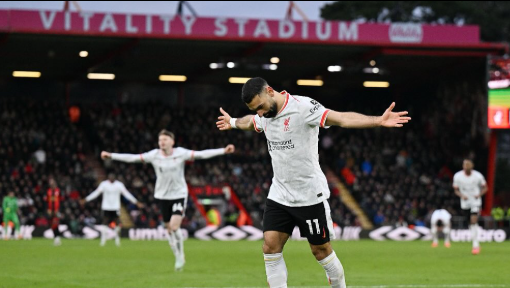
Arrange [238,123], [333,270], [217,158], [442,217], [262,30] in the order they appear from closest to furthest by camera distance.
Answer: [333,270], [238,123], [442,217], [262,30], [217,158]

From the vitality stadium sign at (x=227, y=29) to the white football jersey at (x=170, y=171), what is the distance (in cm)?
2035

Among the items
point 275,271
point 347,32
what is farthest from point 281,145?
point 347,32

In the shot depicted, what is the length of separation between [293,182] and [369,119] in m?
1.24

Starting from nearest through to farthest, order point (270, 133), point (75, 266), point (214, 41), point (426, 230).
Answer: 1. point (270, 133)
2. point (75, 266)
3. point (426, 230)
4. point (214, 41)

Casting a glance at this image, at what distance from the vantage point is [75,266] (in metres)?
18.1

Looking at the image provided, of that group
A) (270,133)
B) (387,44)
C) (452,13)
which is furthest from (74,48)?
(452,13)

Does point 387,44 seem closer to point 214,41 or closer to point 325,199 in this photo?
point 214,41

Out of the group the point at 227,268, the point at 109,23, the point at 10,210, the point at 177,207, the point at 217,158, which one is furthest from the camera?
the point at 217,158

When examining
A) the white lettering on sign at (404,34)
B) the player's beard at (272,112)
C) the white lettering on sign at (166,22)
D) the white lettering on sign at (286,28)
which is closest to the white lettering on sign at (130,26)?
the white lettering on sign at (166,22)

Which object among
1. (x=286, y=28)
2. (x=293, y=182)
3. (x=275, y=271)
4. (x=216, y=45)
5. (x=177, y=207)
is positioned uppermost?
(x=286, y=28)

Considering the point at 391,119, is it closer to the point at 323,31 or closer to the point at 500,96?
the point at 500,96

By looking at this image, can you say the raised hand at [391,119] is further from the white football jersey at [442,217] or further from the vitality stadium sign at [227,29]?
the vitality stadium sign at [227,29]

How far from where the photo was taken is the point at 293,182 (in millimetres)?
9570

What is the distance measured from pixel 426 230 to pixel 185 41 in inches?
506
